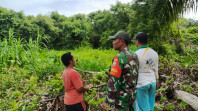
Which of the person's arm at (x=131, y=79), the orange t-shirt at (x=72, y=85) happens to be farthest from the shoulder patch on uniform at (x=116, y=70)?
the orange t-shirt at (x=72, y=85)

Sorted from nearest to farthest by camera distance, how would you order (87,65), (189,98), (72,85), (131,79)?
(131,79), (72,85), (189,98), (87,65)

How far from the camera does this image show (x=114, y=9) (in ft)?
54.6

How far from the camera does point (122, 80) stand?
189 cm

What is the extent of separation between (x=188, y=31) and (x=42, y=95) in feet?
32.1

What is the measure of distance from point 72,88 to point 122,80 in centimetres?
74

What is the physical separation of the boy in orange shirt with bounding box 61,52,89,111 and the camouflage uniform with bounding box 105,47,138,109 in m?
0.44

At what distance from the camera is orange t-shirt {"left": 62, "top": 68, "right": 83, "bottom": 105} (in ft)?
6.59

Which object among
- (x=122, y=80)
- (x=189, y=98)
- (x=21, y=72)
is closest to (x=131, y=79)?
(x=122, y=80)

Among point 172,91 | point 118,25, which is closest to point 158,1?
point 172,91

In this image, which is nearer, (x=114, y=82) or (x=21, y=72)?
(x=114, y=82)

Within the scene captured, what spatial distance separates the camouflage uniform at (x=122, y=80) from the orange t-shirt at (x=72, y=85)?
0.45m

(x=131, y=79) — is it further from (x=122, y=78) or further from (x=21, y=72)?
(x=21, y=72)

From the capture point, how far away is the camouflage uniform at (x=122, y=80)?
1.83 metres

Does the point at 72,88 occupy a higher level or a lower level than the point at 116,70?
lower
